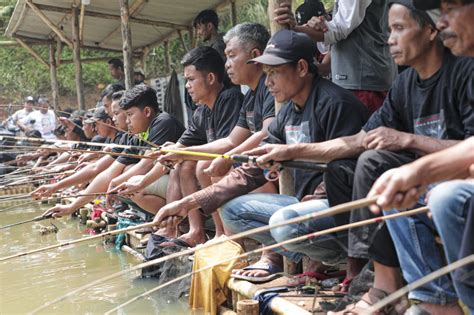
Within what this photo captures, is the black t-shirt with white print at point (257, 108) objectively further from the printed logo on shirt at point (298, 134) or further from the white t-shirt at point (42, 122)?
the white t-shirt at point (42, 122)

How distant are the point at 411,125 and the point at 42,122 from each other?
14.1 m

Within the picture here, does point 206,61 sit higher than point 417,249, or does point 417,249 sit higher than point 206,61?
point 206,61

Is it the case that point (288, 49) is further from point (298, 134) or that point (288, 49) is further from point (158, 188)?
point (158, 188)

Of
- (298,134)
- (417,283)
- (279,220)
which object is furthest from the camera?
(298,134)

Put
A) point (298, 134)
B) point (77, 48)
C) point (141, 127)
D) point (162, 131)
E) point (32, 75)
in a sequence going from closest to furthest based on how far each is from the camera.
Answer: point (298, 134), point (162, 131), point (141, 127), point (77, 48), point (32, 75)

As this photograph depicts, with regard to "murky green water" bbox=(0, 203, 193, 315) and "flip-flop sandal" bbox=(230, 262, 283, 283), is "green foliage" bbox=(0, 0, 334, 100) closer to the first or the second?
"murky green water" bbox=(0, 203, 193, 315)

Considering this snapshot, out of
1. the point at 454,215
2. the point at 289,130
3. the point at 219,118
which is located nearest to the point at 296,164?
the point at 289,130

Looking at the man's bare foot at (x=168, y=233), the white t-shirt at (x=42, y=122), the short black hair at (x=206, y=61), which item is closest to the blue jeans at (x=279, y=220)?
the man's bare foot at (x=168, y=233)

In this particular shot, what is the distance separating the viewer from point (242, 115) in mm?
5242

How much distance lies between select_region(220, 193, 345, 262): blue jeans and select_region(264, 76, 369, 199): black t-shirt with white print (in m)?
0.19

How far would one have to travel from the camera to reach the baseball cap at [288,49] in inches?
160

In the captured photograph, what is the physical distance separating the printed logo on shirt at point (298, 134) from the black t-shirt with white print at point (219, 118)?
142 centimetres

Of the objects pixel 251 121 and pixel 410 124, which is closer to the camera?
pixel 410 124

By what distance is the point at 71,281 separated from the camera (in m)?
6.12
